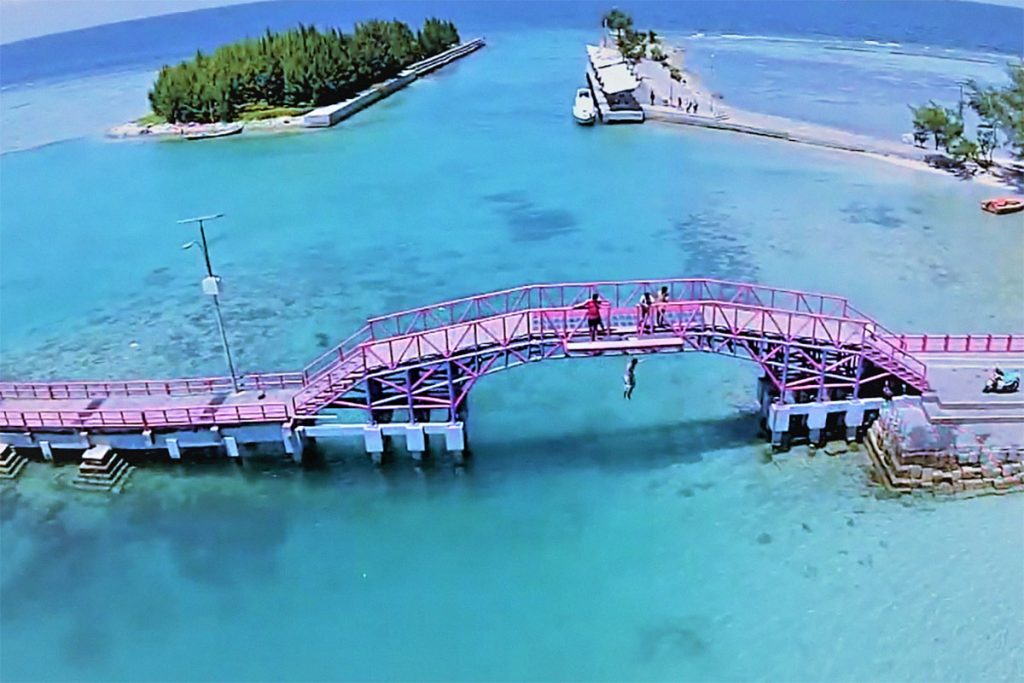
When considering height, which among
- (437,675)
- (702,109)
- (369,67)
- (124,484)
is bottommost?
(437,675)

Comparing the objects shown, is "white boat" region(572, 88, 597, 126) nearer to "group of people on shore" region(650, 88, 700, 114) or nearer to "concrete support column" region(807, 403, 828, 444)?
"group of people on shore" region(650, 88, 700, 114)

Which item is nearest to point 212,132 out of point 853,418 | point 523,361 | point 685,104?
point 685,104

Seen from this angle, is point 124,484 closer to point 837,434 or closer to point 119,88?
Result: point 837,434

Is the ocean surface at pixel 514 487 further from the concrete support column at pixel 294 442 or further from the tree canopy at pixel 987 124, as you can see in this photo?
the tree canopy at pixel 987 124

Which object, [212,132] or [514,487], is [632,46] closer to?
[212,132]

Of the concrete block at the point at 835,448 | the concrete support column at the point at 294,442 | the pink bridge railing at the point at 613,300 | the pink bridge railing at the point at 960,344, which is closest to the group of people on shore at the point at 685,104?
the pink bridge railing at the point at 613,300

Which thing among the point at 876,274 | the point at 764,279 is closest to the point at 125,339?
the point at 764,279
